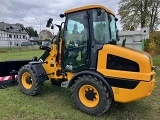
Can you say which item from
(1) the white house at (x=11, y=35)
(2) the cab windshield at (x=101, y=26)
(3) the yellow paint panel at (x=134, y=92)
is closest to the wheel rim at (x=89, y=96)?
(3) the yellow paint panel at (x=134, y=92)

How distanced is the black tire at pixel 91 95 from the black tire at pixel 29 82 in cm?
131

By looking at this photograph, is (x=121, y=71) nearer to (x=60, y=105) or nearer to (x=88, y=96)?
(x=88, y=96)

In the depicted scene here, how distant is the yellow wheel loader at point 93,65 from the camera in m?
4.25

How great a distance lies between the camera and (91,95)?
4.65 metres

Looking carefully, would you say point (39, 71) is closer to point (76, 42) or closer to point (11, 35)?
point (76, 42)

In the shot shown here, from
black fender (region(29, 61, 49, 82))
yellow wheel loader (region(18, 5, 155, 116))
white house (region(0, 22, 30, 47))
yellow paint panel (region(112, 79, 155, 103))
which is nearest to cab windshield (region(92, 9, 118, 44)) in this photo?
yellow wheel loader (region(18, 5, 155, 116))

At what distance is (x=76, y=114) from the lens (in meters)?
4.63

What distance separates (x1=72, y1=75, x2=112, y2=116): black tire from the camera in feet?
14.5

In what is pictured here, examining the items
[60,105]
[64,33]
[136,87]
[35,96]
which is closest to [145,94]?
[136,87]

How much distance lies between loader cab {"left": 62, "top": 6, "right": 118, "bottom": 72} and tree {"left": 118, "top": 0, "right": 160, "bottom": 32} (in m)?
21.4

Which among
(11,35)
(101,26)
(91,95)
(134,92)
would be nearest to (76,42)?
(101,26)

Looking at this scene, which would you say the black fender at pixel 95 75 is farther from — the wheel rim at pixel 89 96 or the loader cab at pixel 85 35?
the wheel rim at pixel 89 96

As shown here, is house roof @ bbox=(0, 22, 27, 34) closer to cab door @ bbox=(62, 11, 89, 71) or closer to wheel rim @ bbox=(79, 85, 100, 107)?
cab door @ bbox=(62, 11, 89, 71)

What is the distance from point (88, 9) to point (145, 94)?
7.35ft
